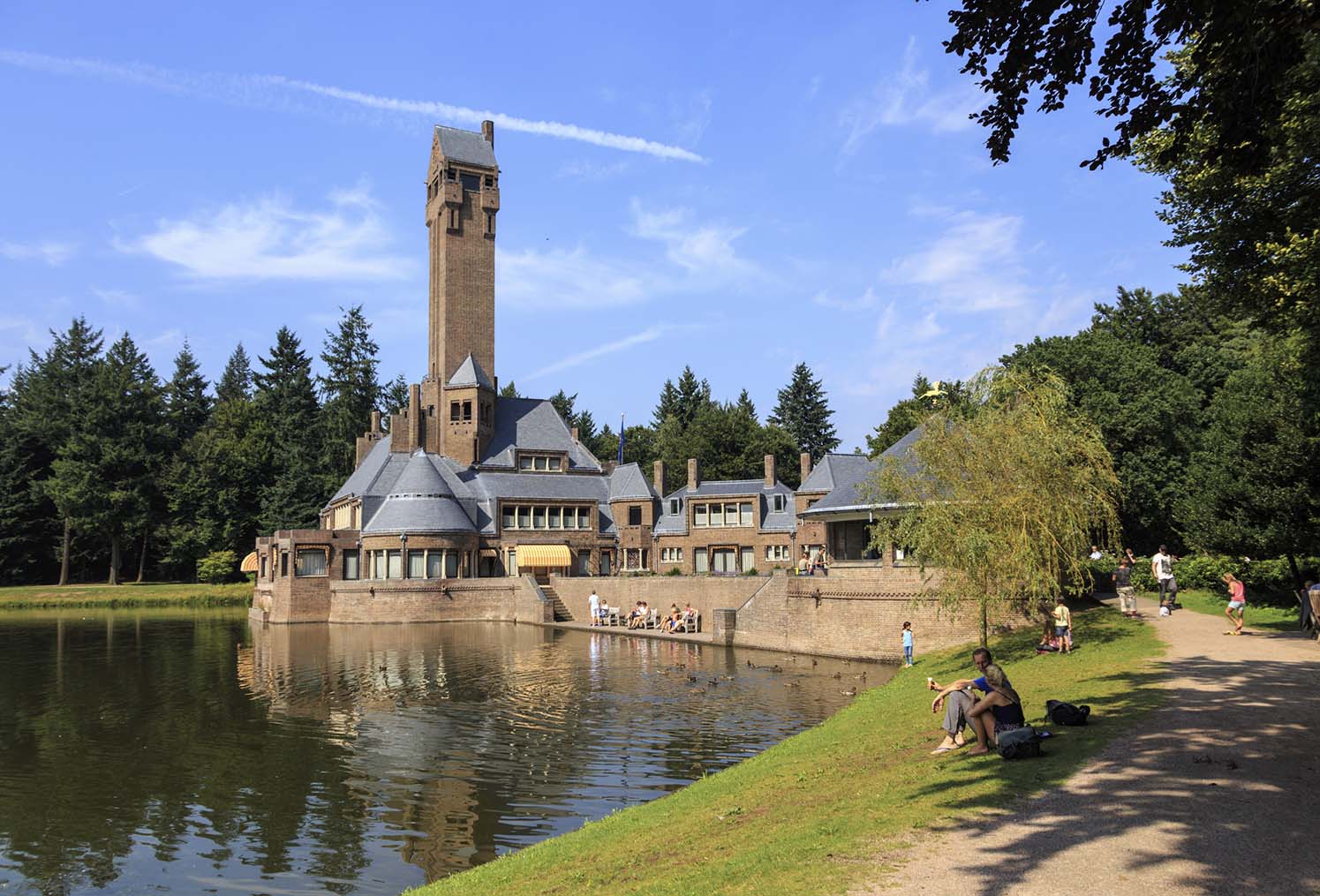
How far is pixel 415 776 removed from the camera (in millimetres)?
18344

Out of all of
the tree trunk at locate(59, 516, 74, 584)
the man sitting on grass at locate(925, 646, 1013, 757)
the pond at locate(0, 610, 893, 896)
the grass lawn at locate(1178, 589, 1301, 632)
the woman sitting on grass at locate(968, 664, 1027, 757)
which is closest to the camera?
the woman sitting on grass at locate(968, 664, 1027, 757)

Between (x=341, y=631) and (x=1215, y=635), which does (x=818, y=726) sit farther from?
(x=341, y=631)

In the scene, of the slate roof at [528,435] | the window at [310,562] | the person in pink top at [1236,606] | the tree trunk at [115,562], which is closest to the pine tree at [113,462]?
the tree trunk at [115,562]

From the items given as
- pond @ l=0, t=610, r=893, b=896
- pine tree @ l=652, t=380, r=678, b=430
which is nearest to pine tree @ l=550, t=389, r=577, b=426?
pine tree @ l=652, t=380, r=678, b=430

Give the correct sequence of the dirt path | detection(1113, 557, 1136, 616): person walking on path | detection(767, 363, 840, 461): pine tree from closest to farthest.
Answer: the dirt path < detection(1113, 557, 1136, 616): person walking on path < detection(767, 363, 840, 461): pine tree

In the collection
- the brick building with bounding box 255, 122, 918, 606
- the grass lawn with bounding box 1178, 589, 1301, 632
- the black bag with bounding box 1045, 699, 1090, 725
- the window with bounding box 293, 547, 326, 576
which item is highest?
the brick building with bounding box 255, 122, 918, 606

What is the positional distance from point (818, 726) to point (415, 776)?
342 inches

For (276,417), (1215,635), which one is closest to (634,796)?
(1215,635)

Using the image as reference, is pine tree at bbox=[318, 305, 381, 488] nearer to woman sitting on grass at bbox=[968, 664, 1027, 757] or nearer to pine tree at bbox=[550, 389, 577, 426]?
pine tree at bbox=[550, 389, 577, 426]

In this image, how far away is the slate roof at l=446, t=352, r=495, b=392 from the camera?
7088 centimetres

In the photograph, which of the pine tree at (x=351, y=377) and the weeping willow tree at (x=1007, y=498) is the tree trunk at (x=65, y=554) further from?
the weeping willow tree at (x=1007, y=498)

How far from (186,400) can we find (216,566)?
3885 centimetres

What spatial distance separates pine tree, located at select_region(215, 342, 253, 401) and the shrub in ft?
188

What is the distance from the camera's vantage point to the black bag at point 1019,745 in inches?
511
